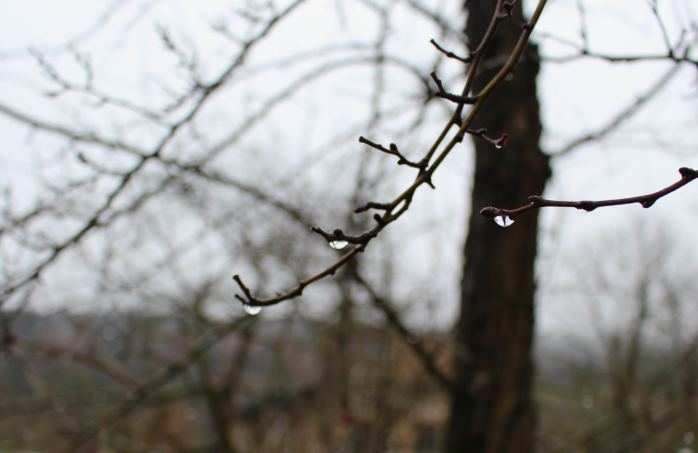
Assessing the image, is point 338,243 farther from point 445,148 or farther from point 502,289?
point 502,289

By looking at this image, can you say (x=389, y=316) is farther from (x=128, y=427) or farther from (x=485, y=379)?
(x=128, y=427)

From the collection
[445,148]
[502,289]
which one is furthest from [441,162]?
[502,289]

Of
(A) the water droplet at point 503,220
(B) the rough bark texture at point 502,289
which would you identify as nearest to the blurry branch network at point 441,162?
(A) the water droplet at point 503,220

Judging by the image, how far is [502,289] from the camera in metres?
3.07

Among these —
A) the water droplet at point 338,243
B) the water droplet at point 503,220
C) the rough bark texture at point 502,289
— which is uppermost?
the rough bark texture at point 502,289

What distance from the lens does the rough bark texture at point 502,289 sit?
9.85 ft

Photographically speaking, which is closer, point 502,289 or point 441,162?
point 441,162

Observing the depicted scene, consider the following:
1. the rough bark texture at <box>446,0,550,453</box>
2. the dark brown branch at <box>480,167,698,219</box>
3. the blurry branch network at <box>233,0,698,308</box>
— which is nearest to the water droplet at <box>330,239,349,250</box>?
the blurry branch network at <box>233,0,698,308</box>

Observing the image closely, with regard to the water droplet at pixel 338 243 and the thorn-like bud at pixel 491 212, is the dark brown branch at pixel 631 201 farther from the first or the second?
the water droplet at pixel 338 243

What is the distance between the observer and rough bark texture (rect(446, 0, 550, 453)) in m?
3.00

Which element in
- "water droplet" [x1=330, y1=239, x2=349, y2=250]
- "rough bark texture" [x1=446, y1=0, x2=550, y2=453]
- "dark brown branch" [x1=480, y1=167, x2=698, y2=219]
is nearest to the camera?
"dark brown branch" [x1=480, y1=167, x2=698, y2=219]

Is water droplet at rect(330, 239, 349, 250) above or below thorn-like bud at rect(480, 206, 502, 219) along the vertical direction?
below

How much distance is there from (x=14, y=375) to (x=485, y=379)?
827 cm

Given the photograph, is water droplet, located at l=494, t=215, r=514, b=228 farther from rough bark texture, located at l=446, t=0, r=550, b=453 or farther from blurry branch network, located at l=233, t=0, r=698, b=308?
rough bark texture, located at l=446, t=0, r=550, b=453
